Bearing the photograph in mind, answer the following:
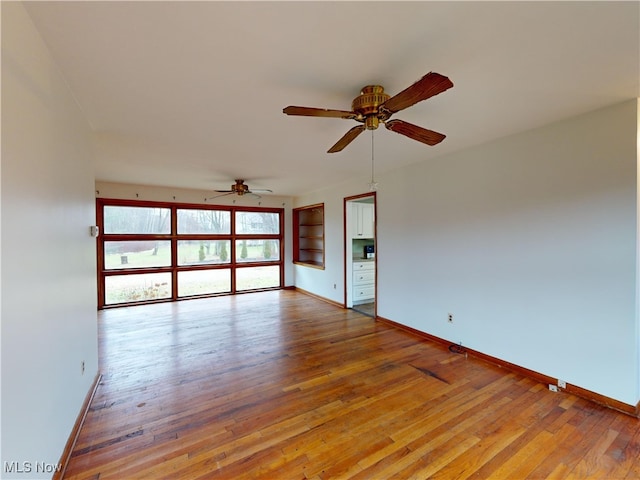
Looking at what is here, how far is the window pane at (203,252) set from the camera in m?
6.00

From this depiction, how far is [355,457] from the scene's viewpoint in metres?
1.73

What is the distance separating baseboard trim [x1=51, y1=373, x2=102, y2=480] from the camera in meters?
1.58

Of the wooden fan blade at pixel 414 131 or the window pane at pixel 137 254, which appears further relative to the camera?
the window pane at pixel 137 254

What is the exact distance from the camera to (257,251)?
6852 mm

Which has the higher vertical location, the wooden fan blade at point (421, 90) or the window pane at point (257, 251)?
the wooden fan blade at point (421, 90)

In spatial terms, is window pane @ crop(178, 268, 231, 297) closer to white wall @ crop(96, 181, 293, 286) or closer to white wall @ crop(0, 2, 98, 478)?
white wall @ crop(96, 181, 293, 286)

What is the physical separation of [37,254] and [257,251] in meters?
5.48

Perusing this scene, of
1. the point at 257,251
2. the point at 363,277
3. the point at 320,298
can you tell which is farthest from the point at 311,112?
the point at 257,251

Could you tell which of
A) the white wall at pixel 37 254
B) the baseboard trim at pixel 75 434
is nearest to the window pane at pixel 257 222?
the baseboard trim at pixel 75 434

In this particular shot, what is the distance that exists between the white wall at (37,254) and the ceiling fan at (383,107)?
1227 millimetres

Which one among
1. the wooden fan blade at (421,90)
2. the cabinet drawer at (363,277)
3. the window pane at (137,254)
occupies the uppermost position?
the wooden fan blade at (421,90)

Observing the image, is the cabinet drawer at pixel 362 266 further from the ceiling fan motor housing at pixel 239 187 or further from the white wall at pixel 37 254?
the white wall at pixel 37 254

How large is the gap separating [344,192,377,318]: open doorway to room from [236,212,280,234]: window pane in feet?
7.77

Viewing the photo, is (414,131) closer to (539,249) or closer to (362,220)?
(539,249)
